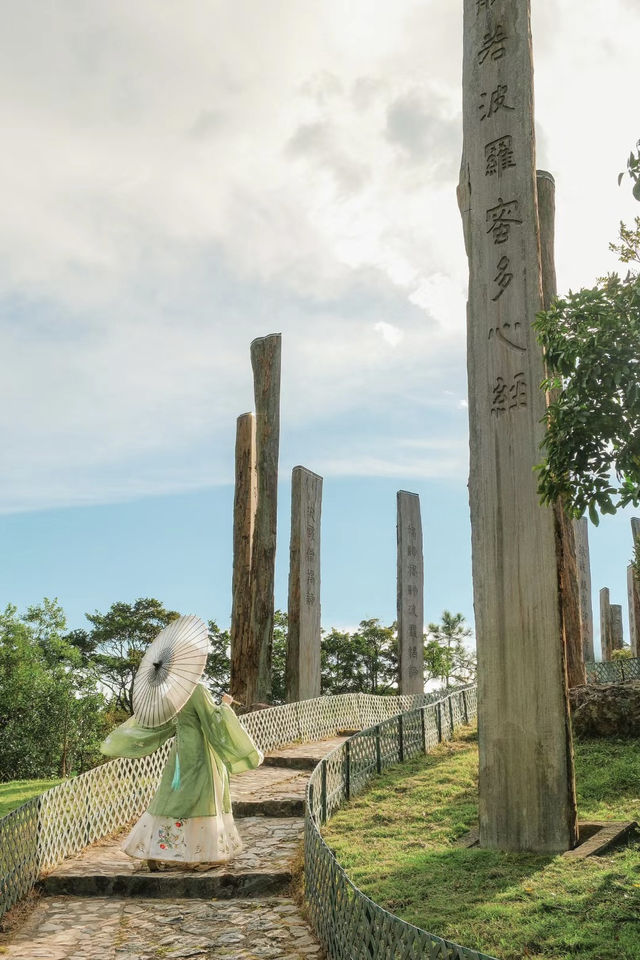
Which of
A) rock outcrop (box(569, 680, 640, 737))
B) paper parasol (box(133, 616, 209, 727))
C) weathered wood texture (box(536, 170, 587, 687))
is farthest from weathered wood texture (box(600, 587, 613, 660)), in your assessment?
paper parasol (box(133, 616, 209, 727))

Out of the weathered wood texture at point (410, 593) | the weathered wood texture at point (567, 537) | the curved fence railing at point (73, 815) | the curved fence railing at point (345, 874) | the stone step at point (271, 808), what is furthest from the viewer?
the weathered wood texture at point (410, 593)

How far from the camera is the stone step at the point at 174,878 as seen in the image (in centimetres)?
594

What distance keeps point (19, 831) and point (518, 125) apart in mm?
6878

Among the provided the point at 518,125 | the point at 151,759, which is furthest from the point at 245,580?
the point at 518,125

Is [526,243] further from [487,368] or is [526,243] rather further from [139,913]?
[139,913]

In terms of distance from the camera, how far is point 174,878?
6059 millimetres

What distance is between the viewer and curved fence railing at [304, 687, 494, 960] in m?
3.38

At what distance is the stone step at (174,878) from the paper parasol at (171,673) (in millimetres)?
1086

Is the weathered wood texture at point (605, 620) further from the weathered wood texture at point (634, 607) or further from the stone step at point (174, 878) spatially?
the stone step at point (174, 878)

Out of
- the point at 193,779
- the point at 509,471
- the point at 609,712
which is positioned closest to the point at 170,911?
the point at 193,779

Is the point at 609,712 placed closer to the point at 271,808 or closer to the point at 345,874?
the point at 271,808

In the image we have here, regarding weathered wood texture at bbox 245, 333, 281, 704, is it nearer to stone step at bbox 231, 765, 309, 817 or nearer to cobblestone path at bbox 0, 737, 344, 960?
stone step at bbox 231, 765, 309, 817

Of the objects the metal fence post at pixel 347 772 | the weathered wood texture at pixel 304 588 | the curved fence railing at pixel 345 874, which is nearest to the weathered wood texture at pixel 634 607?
the weathered wood texture at pixel 304 588

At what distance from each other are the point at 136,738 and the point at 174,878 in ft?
3.68
